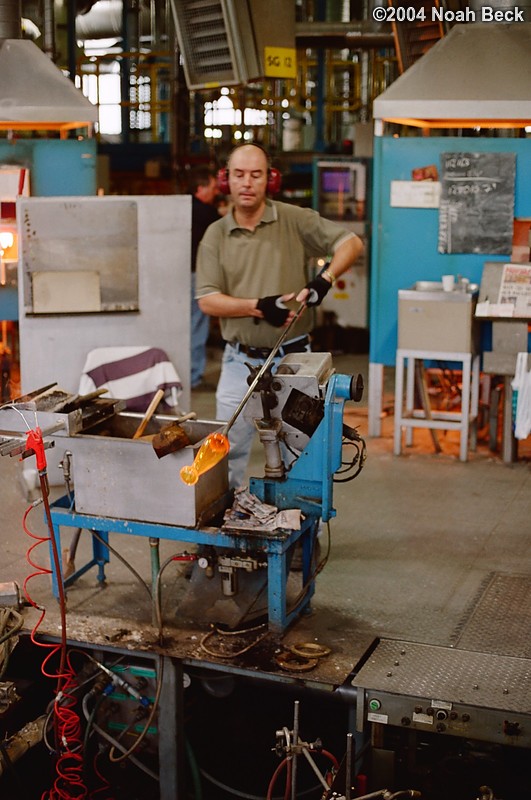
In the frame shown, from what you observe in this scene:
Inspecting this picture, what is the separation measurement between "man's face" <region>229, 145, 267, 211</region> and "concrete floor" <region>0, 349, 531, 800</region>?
1.14m

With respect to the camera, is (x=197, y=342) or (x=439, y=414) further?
(x=197, y=342)

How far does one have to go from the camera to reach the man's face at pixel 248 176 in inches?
174

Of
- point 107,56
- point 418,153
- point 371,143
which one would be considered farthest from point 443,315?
point 107,56

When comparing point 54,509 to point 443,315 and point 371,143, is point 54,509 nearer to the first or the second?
point 443,315

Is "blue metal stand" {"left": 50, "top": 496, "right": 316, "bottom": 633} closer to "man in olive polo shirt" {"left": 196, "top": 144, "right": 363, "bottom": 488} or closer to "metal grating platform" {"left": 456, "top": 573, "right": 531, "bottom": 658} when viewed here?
"metal grating platform" {"left": 456, "top": 573, "right": 531, "bottom": 658}

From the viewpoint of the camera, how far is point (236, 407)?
4512 mm

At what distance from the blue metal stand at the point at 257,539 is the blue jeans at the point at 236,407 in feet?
2.24

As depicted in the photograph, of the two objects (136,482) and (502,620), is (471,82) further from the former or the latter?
(136,482)

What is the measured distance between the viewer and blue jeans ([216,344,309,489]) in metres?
4.49

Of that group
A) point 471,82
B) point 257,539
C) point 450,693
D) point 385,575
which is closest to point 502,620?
point 385,575

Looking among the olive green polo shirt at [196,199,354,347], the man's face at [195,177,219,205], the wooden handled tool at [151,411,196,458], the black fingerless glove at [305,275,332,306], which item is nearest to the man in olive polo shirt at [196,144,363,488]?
the olive green polo shirt at [196,199,354,347]

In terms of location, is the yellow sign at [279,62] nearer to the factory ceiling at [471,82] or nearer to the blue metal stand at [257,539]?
the factory ceiling at [471,82]

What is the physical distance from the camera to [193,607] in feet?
12.9

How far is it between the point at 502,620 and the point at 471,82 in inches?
141
